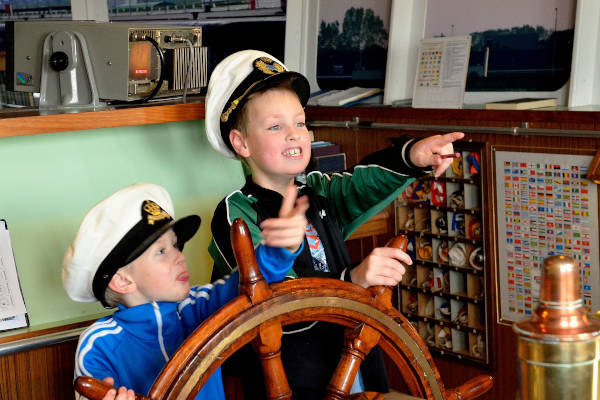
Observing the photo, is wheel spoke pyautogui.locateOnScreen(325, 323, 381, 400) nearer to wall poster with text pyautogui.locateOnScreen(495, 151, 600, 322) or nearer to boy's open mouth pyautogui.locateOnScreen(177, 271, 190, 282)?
boy's open mouth pyautogui.locateOnScreen(177, 271, 190, 282)

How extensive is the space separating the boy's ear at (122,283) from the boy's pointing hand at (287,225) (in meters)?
0.37

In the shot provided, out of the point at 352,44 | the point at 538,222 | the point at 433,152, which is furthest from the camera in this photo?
the point at 352,44

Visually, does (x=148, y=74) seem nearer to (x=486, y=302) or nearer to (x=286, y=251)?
(x=286, y=251)

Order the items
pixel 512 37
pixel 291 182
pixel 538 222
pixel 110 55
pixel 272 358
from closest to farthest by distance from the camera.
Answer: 1. pixel 272 358
2. pixel 291 182
3. pixel 110 55
4. pixel 538 222
5. pixel 512 37

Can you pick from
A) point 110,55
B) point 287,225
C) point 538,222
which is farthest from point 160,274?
point 538,222

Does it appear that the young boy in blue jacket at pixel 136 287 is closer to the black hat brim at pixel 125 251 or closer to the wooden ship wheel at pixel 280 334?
the black hat brim at pixel 125 251

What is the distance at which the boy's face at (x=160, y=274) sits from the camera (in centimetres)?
133

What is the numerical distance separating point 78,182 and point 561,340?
1428mm

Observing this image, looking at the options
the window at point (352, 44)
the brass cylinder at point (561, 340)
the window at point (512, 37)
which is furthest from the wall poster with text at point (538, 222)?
the brass cylinder at point (561, 340)

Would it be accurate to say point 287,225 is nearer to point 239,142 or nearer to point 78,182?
point 239,142

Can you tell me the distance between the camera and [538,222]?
279 cm

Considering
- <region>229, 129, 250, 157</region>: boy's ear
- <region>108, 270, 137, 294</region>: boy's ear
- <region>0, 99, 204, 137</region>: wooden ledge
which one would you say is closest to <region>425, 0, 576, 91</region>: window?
<region>0, 99, 204, 137</region>: wooden ledge

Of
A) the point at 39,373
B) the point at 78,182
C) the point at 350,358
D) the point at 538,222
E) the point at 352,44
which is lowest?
the point at 39,373

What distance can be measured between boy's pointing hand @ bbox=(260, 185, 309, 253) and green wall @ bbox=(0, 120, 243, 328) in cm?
85
